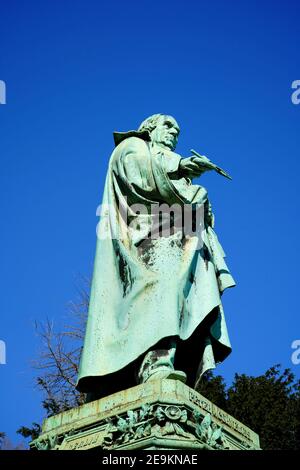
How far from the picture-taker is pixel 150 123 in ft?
29.8

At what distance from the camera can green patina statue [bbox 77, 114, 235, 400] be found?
717 centimetres

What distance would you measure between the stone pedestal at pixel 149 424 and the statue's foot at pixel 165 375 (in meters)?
0.21

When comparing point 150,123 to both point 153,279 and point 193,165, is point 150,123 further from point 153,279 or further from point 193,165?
point 153,279

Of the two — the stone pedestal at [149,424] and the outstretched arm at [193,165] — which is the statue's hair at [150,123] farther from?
the stone pedestal at [149,424]

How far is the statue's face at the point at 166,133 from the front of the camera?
8.83m

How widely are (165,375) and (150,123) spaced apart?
3.24m

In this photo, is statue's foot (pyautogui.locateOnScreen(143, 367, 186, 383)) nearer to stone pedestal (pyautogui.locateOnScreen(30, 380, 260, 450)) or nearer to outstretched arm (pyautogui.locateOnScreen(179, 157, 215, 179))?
stone pedestal (pyautogui.locateOnScreen(30, 380, 260, 450))

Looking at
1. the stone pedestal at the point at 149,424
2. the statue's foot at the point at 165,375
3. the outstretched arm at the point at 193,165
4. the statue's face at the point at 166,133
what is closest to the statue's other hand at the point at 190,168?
the outstretched arm at the point at 193,165

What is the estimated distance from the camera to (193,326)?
24.3 feet

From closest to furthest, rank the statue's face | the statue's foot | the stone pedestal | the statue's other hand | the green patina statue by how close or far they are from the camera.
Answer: the stone pedestal < the statue's foot < the green patina statue < the statue's other hand < the statue's face

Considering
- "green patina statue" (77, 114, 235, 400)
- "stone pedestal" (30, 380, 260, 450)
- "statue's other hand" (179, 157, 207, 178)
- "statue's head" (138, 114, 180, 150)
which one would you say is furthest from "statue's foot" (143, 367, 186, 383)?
"statue's head" (138, 114, 180, 150)

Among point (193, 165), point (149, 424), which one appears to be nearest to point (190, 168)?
point (193, 165)

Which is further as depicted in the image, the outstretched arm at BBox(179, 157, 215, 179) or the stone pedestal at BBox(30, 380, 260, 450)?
the outstretched arm at BBox(179, 157, 215, 179)

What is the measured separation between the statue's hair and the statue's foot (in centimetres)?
301
